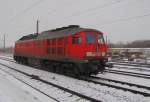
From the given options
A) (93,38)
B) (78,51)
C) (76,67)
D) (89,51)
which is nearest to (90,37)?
(93,38)

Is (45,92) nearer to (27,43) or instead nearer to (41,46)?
(41,46)

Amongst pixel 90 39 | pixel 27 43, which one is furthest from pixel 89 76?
pixel 27 43

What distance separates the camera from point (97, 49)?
14.6m

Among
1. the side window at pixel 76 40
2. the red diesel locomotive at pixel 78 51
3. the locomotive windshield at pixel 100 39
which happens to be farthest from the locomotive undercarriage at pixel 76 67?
the locomotive windshield at pixel 100 39

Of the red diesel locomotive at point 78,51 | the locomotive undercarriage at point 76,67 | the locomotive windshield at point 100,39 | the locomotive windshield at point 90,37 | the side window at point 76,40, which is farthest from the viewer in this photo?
the locomotive windshield at point 100,39

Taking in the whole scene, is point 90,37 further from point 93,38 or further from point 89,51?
point 89,51

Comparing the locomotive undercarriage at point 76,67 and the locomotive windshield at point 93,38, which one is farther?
the locomotive windshield at point 93,38

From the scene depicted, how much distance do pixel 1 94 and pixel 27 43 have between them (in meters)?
16.2

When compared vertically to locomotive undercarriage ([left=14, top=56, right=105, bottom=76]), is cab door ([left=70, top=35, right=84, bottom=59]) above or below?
above

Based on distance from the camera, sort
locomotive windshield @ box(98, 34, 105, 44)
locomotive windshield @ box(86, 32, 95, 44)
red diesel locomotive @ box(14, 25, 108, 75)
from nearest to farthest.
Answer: red diesel locomotive @ box(14, 25, 108, 75) < locomotive windshield @ box(86, 32, 95, 44) < locomotive windshield @ box(98, 34, 105, 44)

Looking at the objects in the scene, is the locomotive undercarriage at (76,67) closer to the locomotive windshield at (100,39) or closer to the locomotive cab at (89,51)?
the locomotive cab at (89,51)

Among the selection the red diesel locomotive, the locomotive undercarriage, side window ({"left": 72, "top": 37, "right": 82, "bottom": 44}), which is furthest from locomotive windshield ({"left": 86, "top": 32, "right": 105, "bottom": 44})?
the locomotive undercarriage

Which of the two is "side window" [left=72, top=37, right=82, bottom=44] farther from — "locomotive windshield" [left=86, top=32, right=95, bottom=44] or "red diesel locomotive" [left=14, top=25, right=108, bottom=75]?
"locomotive windshield" [left=86, top=32, right=95, bottom=44]

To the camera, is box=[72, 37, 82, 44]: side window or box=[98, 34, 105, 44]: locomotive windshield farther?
box=[98, 34, 105, 44]: locomotive windshield
